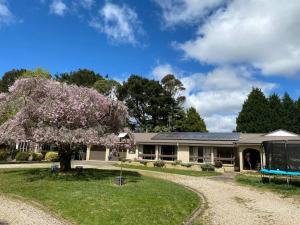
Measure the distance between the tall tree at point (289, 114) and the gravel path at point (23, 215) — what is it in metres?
52.2

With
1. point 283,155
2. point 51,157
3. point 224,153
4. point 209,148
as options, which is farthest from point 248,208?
point 51,157

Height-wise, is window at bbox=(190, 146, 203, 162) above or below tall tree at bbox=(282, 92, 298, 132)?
below

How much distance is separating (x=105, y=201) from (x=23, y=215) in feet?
10.9

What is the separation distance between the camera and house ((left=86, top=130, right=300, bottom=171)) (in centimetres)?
3441

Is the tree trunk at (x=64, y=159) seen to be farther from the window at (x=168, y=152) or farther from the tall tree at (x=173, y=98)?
the tall tree at (x=173, y=98)

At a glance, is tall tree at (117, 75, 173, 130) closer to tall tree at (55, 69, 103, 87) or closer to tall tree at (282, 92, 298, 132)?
tall tree at (55, 69, 103, 87)

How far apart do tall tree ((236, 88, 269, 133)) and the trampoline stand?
3575 cm

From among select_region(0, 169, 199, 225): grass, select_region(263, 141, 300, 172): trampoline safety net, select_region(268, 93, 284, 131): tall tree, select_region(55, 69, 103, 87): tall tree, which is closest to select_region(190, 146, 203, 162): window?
select_region(263, 141, 300, 172): trampoline safety net

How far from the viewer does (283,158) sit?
70.0 ft

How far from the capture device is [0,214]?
10.5 meters

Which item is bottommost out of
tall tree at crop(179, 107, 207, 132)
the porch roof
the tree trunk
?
the tree trunk

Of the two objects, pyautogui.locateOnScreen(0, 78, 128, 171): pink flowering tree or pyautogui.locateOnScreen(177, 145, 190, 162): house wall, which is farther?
pyautogui.locateOnScreen(177, 145, 190, 162): house wall

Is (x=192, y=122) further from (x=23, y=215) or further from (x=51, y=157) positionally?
(x=23, y=215)

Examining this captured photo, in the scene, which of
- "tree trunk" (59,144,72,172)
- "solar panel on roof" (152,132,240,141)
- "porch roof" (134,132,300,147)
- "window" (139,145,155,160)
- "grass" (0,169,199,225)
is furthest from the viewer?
"window" (139,145,155,160)
